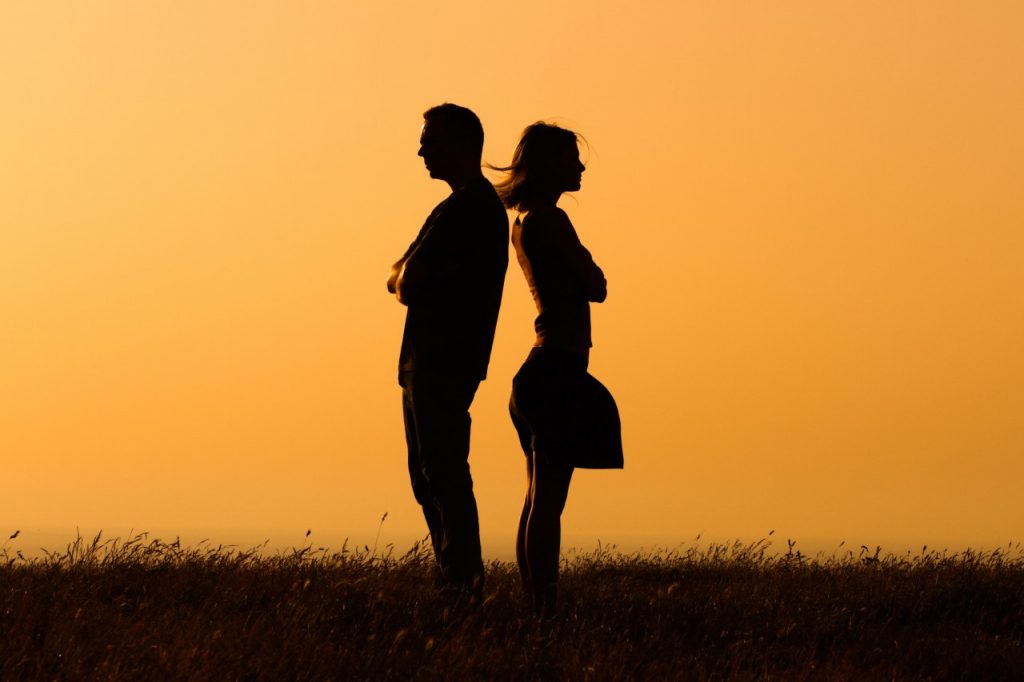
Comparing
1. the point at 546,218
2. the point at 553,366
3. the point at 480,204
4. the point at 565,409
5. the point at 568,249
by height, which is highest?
the point at 480,204

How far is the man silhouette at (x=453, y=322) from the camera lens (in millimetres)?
7012

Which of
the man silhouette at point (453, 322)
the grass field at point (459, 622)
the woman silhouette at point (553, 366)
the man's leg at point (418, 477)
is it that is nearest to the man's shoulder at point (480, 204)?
the man silhouette at point (453, 322)

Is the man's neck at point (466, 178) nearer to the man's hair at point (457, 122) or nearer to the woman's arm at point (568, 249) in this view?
the man's hair at point (457, 122)

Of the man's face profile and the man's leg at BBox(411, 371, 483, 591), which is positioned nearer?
the man's leg at BBox(411, 371, 483, 591)

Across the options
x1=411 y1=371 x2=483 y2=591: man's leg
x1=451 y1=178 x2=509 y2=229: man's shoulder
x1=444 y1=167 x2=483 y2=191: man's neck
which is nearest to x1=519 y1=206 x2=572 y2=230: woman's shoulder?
x1=451 y1=178 x2=509 y2=229: man's shoulder

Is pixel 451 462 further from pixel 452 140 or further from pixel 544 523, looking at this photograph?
pixel 452 140

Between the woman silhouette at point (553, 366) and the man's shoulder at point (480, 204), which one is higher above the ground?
the man's shoulder at point (480, 204)

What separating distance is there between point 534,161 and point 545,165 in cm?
8

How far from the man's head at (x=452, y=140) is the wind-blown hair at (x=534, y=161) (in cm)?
28

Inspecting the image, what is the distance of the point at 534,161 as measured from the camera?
693 cm

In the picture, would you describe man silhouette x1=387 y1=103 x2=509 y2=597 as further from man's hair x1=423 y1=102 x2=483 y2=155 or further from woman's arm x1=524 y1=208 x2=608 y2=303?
woman's arm x1=524 y1=208 x2=608 y2=303

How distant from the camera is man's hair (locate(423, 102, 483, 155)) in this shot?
716 cm

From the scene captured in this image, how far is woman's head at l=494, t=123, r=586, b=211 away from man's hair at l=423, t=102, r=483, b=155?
32 centimetres

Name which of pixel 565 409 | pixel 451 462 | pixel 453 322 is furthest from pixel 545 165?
pixel 451 462
